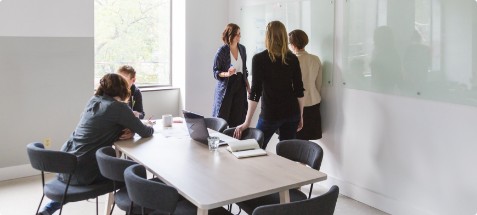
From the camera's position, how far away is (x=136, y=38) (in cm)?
567

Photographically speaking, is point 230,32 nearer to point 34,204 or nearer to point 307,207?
point 34,204

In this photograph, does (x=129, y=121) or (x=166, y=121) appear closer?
(x=129, y=121)

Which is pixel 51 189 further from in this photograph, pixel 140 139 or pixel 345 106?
pixel 345 106

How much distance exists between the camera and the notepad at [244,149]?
8.80ft

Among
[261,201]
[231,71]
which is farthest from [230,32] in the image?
[261,201]

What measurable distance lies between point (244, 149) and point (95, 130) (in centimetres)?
101

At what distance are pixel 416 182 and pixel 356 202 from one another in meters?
0.65

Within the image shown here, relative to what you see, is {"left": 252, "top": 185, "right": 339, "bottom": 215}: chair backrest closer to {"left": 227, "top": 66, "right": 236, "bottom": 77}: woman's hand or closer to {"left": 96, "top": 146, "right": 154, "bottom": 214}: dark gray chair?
{"left": 96, "top": 146, "right": 154, "bottom": 214}: dark gray chair

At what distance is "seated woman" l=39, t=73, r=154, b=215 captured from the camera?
114 inches

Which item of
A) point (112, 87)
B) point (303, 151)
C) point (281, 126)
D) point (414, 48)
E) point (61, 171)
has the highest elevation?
point (414, 48)

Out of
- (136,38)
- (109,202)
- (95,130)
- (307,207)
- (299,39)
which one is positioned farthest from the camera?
(136,38)

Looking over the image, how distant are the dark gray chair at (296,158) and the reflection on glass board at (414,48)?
1094 millimetres

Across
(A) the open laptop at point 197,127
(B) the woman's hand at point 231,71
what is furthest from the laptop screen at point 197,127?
(B) the woman's hand at point 231,71

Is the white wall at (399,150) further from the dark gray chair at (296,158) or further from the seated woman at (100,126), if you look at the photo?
the seated woman at (100,126)
